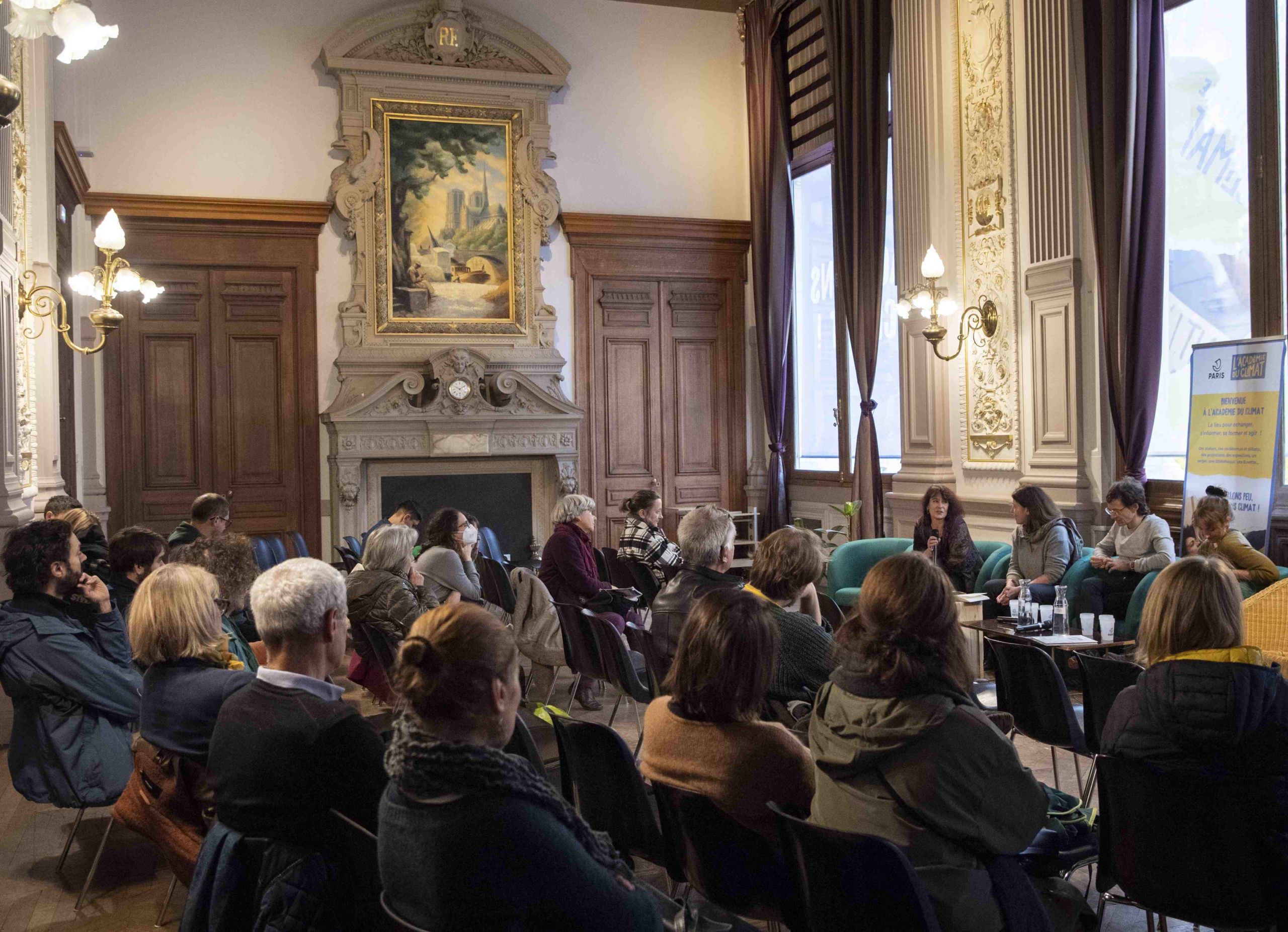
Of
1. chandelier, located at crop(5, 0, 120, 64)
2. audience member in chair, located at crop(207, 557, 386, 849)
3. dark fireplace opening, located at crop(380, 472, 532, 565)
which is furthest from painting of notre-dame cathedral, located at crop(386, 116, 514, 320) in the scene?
audience member in chair, located at crop(207, 557, 386, 849)

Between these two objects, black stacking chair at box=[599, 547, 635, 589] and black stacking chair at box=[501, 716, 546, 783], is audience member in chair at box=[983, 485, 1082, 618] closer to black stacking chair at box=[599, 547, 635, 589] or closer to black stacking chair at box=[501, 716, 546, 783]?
black stacking chair at box=[599, 547, 635, 589]

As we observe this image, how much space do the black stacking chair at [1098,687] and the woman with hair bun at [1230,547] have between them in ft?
6.80

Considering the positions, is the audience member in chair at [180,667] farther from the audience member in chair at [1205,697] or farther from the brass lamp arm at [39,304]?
the brass lamp arm at [39,304]

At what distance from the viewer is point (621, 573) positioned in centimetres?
736

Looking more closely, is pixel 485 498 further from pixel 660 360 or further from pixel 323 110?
pixel 323 110

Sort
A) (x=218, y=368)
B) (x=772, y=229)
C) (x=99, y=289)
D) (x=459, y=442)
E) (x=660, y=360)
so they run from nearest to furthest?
(x=99, y=289)
(x=218, y=368)
(x=459, y=442)
(x=772, y=229)
(x=660, y=360)

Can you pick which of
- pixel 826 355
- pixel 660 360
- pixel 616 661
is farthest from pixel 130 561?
pixel 826 355

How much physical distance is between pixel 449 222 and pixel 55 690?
7605 millimetres

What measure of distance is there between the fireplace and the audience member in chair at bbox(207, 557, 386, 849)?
7.93m

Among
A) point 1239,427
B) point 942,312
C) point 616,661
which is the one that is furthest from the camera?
point 942,312

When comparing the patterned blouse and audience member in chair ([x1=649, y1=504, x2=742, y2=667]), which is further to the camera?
the patterned blouse

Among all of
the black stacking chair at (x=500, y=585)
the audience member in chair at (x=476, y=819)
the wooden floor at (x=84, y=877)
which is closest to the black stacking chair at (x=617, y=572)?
the black stacking chair at (x=500, y=585)

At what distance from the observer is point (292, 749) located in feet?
6.88

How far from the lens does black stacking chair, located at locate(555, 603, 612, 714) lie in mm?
4953
